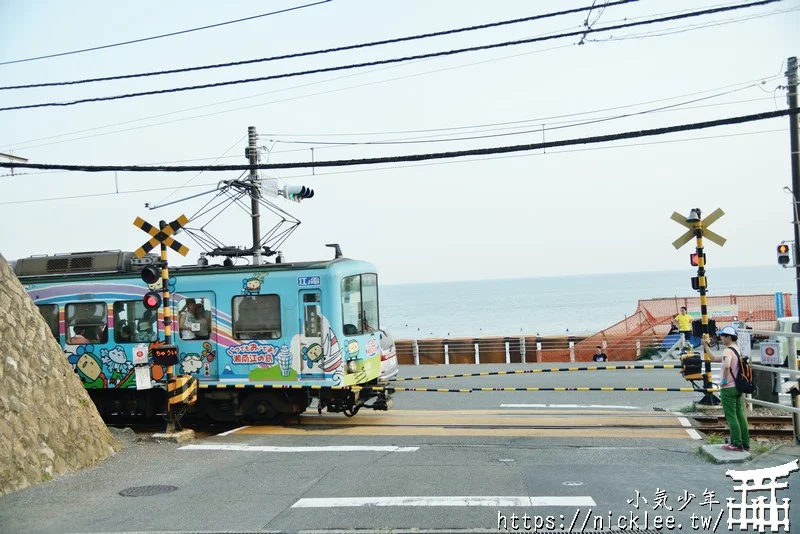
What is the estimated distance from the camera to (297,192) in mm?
21797

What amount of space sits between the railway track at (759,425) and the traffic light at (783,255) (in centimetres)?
866

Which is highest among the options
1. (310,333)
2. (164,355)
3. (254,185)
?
(254,185)

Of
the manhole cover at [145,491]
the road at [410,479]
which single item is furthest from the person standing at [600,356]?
the manhole cover at [145,491]

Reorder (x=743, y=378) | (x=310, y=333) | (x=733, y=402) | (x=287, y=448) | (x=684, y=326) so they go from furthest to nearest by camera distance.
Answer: (x=684, y=326) → (x=310, y=333) → (x=287, y=448) → (x=733, y=402) → (x=743, y=378)

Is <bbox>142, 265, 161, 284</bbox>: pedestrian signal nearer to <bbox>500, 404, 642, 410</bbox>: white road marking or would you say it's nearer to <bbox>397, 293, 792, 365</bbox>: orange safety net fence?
<bbox>500, 404, 642, 410</bbox>: white road marking

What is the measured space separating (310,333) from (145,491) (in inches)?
209

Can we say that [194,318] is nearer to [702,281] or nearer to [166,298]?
[166,298]

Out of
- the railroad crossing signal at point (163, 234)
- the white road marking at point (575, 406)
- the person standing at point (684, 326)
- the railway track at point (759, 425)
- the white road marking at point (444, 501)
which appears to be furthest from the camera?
the person standing at point (684, 326)

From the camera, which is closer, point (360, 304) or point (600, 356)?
point (360, 304)

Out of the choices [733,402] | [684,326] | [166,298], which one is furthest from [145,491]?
[684,326]

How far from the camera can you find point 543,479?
10117mm

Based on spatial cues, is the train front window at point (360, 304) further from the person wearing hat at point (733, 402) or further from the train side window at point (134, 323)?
the person wearing hat at point (733, 402)

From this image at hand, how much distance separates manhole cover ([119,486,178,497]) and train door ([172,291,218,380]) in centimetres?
524

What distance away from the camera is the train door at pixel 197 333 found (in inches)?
619
